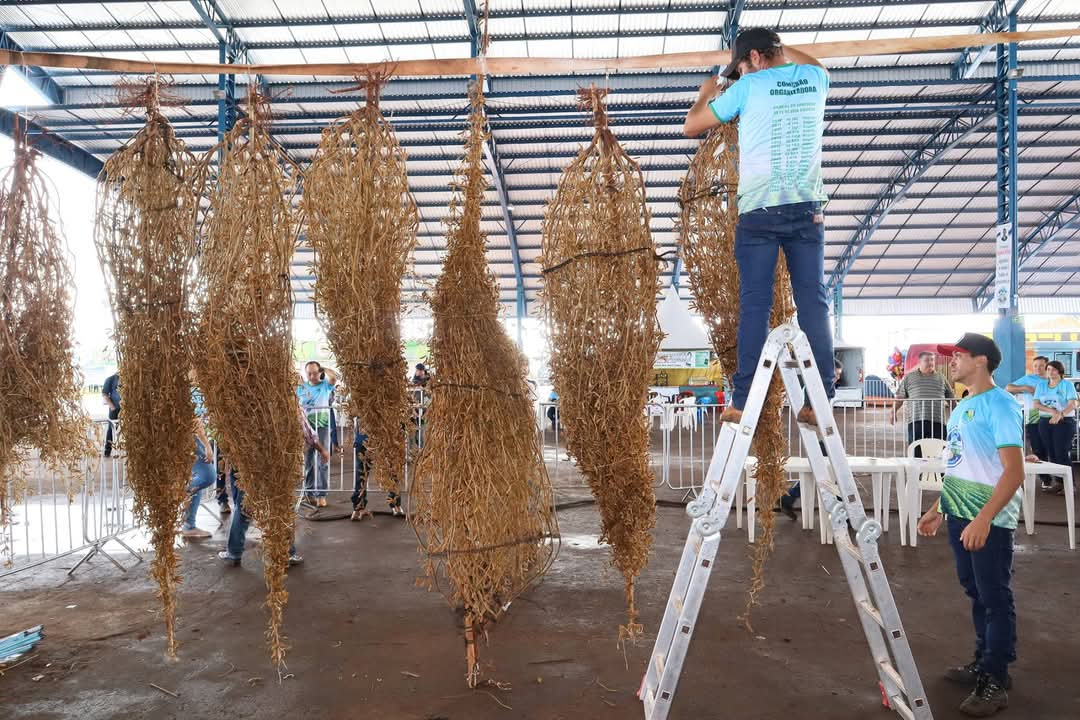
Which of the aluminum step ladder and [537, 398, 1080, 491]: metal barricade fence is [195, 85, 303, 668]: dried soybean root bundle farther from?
the aluminum step ladder

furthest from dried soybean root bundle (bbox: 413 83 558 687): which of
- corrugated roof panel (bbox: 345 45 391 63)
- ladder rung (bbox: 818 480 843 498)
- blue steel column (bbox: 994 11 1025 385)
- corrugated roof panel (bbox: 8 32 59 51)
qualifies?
corrugated roof panel (bbox: 8 32 59 51)

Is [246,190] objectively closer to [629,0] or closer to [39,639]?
[39,639]

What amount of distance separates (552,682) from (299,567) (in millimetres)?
3127

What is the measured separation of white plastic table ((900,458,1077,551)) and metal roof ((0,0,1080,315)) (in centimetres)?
477

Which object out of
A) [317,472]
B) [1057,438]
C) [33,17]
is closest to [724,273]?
[317,472]

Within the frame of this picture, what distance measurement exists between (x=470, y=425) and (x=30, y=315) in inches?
108

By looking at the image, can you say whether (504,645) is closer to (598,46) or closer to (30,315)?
(30,315)

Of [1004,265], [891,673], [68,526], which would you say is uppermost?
[1004,265]

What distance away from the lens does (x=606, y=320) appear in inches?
120

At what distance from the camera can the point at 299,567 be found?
5.92 meters

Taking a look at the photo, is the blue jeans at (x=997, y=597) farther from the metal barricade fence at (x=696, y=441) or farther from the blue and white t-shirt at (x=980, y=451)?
the metal barricade fence at (x=696, y=441)

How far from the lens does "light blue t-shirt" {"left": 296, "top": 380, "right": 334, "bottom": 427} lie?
8464 millimetres

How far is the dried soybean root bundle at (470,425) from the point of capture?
325 centimetres

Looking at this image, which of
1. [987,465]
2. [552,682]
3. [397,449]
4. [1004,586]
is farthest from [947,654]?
[397,449]
